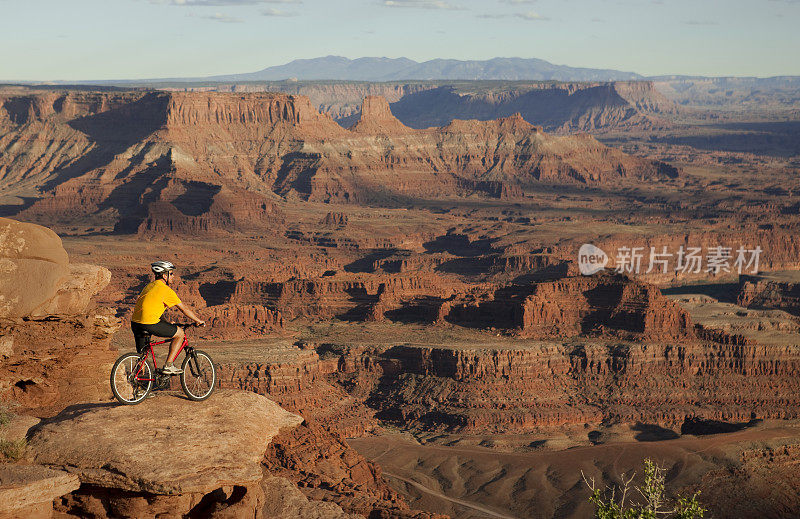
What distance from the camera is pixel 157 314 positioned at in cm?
2902

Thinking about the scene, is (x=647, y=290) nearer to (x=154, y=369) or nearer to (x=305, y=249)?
(x=154, y=369)

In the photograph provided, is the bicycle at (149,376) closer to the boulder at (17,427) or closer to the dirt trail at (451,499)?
the boulder at (17,427)

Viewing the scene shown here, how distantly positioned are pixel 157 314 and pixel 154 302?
353mm

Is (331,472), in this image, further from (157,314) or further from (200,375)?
(157,314)

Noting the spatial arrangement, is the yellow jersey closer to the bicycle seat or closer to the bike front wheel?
the bicycle seat

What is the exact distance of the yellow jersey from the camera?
28.9 m

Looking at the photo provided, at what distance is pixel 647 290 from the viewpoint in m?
104

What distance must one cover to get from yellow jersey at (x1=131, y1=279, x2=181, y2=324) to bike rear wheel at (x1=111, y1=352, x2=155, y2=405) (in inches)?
45.6

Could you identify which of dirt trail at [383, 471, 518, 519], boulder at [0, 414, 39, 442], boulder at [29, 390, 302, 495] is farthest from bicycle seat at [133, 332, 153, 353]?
dirt trail at [383, 471, 518, 519]

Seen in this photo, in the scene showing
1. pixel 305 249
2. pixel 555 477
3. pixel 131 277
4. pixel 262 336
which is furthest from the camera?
pixel 305 249

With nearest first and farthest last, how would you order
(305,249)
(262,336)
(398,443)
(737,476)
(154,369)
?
(154,369)
(737,476)
(398,443)
(262,336)
(305,249)

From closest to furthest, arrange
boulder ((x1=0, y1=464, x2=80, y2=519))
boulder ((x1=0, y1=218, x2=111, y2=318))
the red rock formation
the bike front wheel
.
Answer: boulder ((x1=0, y1=464, x2=80, y2=519)) < the bike front wheel < boulder ((x1=0, y1=218, x2=111, y2=318)) < the red rock formation

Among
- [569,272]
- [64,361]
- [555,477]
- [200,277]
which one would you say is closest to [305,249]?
[569,272]

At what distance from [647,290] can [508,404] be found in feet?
78.3
